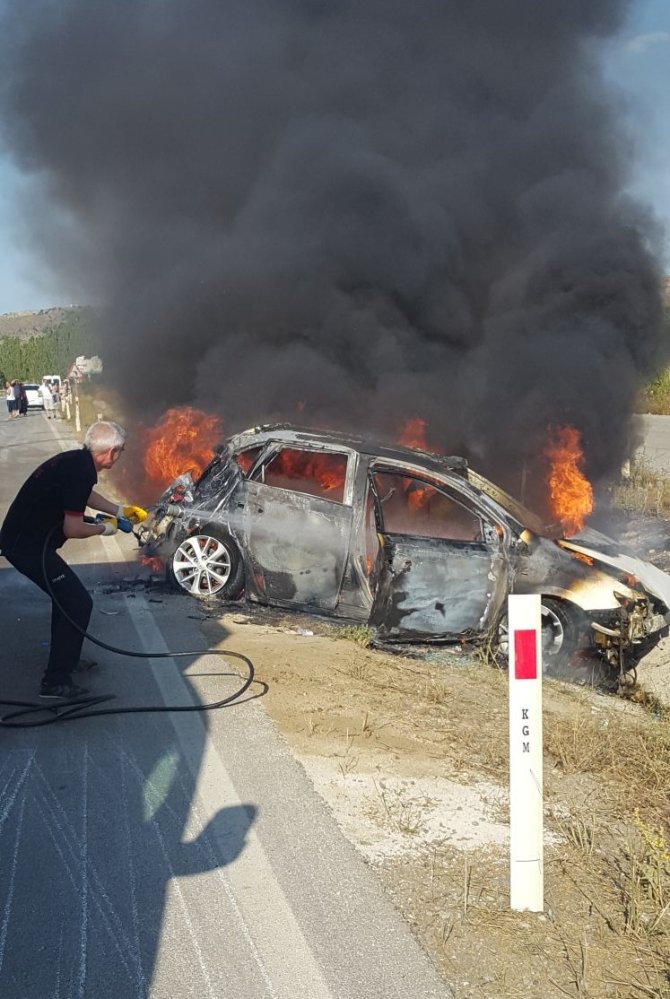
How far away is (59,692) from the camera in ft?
17.0

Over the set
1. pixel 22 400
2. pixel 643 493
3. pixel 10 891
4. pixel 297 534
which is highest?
pixel 22 400

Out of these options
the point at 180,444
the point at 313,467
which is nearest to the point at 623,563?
the point at 313,467

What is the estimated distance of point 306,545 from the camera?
6941 mm

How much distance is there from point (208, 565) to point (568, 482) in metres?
5.71

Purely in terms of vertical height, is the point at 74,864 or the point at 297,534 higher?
the point at 297,534

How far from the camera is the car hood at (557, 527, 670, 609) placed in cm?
667

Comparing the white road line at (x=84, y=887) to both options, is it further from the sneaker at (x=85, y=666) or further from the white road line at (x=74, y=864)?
the sneaker at (x=85, y=666)

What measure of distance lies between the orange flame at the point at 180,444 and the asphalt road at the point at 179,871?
6.04 meters

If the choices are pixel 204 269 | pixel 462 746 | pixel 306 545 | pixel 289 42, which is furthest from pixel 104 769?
pixel 289 42

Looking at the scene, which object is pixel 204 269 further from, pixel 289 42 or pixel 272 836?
pixel 272 836

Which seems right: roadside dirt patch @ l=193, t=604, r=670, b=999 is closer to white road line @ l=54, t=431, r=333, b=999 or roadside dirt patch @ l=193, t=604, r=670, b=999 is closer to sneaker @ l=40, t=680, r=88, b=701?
white road line @ l=54, t=431, r=333, b=999

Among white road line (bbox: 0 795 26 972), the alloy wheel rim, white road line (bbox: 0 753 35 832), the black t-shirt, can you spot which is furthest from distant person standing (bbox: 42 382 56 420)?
white road line (bbox: 0 795 26 972)

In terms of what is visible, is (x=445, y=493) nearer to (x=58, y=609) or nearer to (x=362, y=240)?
(x=58, y=609)

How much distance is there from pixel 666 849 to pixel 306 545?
149 inches
